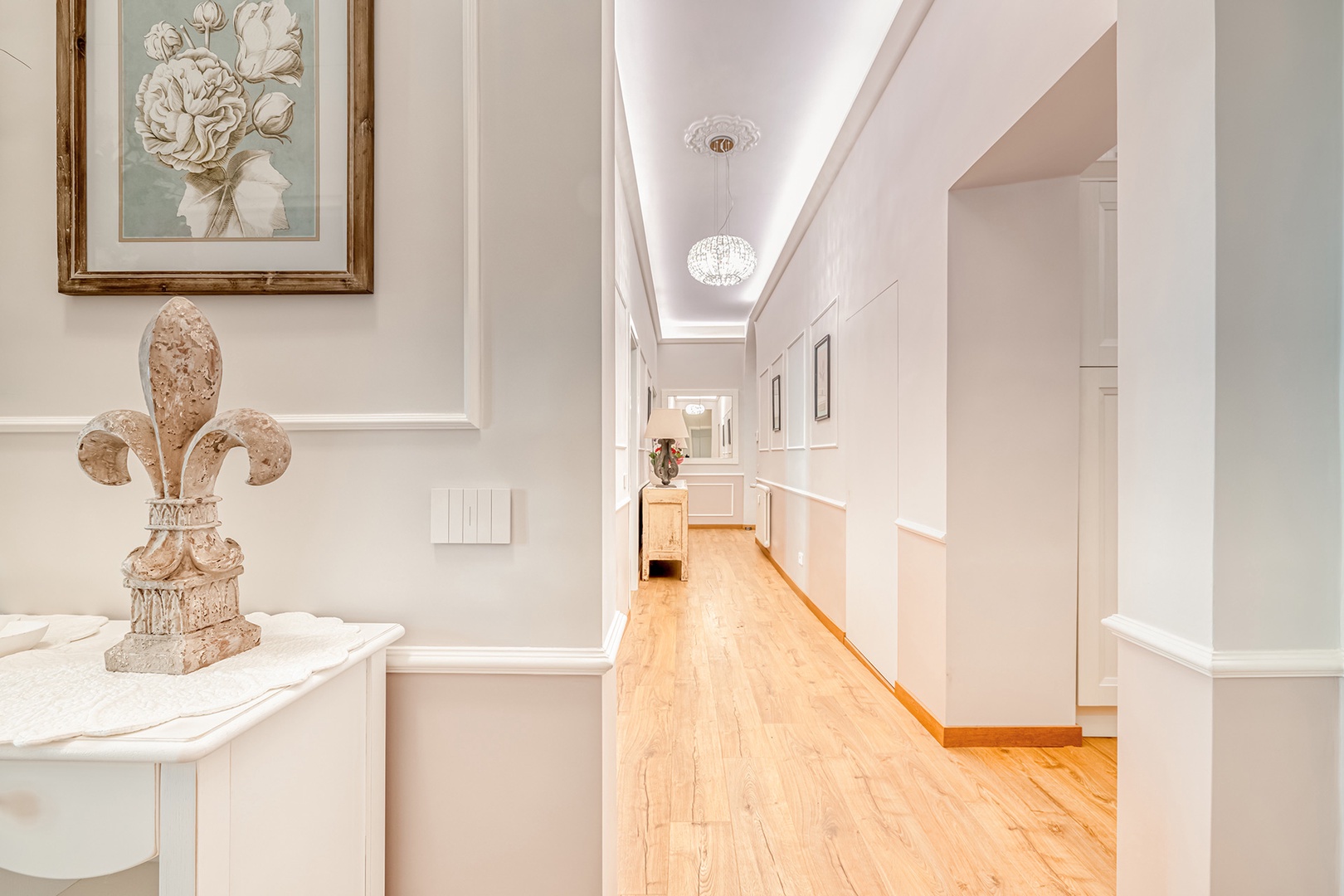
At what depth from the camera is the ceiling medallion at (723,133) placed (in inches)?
138

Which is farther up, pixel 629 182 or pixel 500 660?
pixel 629 182

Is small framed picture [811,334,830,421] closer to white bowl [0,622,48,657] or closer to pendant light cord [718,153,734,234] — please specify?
pendant light cord [718,153,734,234]

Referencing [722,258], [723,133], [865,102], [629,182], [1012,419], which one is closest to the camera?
[1012,419]

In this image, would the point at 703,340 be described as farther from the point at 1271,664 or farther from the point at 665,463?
the point at 1271,664

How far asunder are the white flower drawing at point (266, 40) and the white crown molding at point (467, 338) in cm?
31

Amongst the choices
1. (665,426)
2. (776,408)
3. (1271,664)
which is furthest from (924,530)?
(776,408)

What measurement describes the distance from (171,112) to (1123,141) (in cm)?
190

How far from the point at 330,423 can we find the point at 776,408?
540cm

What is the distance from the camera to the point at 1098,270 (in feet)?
7.72

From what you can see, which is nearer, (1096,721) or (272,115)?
(272,115)

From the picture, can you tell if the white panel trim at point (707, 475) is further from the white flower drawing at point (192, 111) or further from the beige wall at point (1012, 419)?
the white flower drawing at point (192, 111)

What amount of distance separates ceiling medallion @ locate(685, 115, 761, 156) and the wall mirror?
16.9 feet

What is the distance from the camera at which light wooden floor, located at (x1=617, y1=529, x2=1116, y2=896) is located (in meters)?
1.58

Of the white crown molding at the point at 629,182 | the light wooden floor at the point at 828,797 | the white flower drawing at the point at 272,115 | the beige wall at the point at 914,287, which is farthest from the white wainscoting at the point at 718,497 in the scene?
the white flower drawing at the point at 272,115
